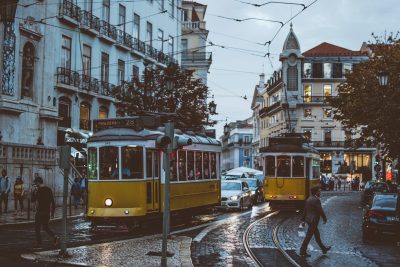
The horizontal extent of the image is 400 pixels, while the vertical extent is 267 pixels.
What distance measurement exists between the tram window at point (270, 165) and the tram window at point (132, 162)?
12279mm

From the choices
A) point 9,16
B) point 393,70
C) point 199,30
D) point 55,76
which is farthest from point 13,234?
point 199,30

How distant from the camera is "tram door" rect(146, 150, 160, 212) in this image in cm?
1845

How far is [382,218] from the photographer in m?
18.1

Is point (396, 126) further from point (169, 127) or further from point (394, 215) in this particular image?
point (169, 127)

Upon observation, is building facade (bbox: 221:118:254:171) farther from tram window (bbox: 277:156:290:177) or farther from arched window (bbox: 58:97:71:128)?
tram window (bbox: 277:156:290:177)

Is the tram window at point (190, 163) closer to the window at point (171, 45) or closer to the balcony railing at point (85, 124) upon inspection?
the balcony railing at point (85, 124)

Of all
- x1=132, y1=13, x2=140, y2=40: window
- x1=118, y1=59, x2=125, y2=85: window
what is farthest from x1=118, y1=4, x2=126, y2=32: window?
x1=118, y1=59, x2=125, y2=85: window

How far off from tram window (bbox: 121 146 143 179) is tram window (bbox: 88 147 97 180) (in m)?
0.93

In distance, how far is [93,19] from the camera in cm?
3806

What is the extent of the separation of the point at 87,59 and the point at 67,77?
10.1ft

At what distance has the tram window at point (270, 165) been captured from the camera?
97.2 feet

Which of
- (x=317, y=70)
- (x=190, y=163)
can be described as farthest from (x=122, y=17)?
(x=317, y=70)

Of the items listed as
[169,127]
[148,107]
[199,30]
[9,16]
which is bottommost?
A: [169,127]

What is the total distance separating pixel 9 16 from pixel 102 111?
12.1 m
